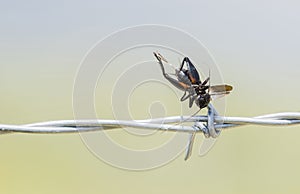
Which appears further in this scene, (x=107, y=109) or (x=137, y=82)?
(x=107, y=109)

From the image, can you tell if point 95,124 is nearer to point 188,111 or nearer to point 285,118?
point 188,111

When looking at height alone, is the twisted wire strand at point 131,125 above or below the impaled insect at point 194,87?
below

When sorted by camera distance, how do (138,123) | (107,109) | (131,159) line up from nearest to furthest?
1. (138,123)
2. (131,159)
3. (107,109)

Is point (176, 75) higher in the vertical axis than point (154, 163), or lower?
higher

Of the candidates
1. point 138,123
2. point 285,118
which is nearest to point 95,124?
point 138,123

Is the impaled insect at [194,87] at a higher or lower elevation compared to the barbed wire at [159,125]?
higher

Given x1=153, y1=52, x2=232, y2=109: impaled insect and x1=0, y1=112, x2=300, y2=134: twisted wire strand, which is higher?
x1=153, y1=52, x2=232, y2=109: impaled insect

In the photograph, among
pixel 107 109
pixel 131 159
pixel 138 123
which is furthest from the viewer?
pixel 107 109

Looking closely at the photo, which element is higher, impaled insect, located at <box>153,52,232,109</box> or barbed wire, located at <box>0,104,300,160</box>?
impaled insect, located at <box>153,52,232,109</box>
